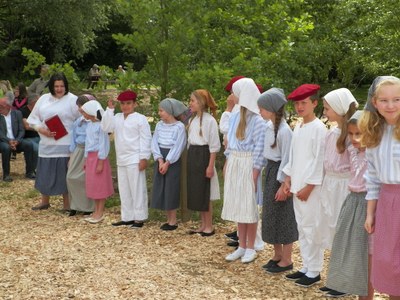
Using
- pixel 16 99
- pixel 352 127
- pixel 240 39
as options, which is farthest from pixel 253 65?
pixel 16 99

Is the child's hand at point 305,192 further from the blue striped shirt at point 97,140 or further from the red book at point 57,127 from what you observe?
the red book at point 57,127

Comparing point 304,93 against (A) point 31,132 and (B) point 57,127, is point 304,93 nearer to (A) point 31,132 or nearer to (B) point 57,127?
(B) point 57,127

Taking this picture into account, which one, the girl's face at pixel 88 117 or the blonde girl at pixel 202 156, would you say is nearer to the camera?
the blonde girl at pixel 202 156

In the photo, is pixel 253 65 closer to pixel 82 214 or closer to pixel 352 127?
pixel 82 214

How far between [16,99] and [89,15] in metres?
12.7

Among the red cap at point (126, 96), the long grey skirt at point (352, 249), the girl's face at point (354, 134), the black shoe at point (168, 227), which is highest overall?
the red cap at point (126, 96)

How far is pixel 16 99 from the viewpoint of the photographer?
12.0 metres

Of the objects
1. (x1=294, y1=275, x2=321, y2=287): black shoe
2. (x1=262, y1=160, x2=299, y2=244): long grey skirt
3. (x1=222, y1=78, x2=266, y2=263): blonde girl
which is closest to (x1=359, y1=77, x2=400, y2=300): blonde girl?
(x1=294, y1=275, x2=321, y2=287): black shoe

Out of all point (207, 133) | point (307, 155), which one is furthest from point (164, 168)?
point (307, 155)

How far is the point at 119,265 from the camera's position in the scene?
19.4ft

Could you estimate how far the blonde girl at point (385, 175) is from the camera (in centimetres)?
371

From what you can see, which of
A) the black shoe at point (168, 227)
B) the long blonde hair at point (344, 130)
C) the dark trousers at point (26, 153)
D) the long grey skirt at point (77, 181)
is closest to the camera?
the long blonde hair at point (344, 130)

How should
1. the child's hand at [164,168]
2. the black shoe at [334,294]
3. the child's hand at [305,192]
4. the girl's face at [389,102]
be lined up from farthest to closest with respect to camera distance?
the child's hand at [164,168] → the child's hand at [305,192] → the black shoe at [334,294] → the girl's face at [389,102]

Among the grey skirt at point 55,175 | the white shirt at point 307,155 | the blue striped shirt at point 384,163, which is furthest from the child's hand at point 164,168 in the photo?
the blue striped shirt at point 384,163
